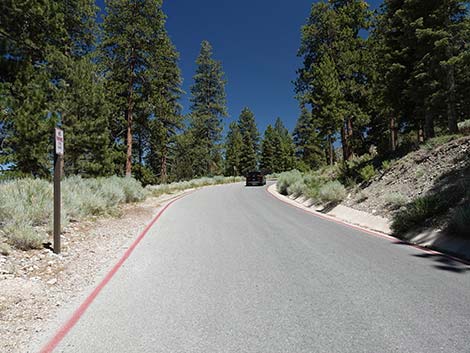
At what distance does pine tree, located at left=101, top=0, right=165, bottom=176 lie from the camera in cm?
2272

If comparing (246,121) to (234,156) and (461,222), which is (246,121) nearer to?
(234,156)

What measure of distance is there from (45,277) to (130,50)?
2321cm

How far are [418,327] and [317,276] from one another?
1.71 metres

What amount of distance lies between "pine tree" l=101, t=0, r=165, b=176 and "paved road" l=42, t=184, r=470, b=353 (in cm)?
1943

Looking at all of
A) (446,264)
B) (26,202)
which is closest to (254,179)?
(26,202)

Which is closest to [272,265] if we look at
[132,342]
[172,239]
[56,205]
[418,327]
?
[418,327]

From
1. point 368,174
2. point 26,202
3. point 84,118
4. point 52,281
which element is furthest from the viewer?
point 84,118

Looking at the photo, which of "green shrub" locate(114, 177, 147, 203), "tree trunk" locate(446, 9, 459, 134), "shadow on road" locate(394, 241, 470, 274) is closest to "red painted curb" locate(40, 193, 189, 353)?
"shadow on road" locate(394, 241, 470, 274)

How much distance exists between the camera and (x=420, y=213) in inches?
296

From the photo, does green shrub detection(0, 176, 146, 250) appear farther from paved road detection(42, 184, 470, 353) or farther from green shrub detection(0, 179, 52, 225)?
paved road detection(42, 184, 470, 353)

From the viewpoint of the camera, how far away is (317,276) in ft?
15.2

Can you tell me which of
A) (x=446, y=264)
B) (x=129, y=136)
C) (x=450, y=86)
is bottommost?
(x=446, y=264)

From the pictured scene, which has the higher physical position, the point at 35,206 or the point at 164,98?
the point at 164,98

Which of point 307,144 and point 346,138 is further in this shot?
point 307,144
